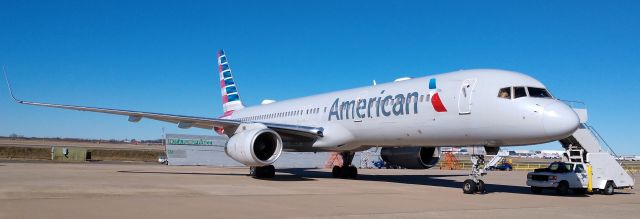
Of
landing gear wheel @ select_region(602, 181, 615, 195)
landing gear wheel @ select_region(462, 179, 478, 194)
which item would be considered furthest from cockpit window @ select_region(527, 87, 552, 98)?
landing gear wheel @ select_region(602, 181, 615, 195)

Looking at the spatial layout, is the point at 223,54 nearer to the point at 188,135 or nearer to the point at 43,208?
the point at 188,135

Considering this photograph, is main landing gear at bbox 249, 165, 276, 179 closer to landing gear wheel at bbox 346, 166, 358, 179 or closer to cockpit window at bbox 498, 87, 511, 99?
landing gear wheel at bbox 346, 166, 358, 179

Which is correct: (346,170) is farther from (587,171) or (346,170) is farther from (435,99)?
(587,171)

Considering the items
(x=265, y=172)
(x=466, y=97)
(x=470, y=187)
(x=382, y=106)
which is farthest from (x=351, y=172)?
(x=466, y=97)

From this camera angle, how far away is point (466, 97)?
1424 centimetres

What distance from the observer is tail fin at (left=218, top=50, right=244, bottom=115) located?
30688mm

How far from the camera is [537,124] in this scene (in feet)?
41.6

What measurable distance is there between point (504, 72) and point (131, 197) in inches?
385

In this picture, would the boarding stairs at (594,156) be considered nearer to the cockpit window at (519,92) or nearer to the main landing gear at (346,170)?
the cockpit window at (519,92)

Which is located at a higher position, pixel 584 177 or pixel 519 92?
pixel 519 92

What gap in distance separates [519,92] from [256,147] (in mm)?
9170

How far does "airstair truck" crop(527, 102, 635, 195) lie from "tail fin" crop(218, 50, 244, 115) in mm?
18307

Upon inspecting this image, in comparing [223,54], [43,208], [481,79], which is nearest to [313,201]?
[43,208]

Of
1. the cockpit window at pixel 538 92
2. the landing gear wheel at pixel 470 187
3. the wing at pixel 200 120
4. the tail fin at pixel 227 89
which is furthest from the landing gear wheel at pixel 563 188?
the tail fin at pixel 227 89
